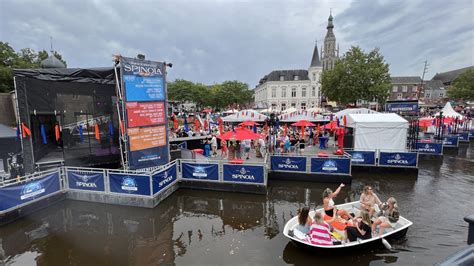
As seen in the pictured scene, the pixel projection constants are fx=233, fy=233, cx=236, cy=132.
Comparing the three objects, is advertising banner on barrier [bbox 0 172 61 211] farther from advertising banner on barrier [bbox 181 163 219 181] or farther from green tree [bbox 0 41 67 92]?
green tree [bbox 0 41 67 92]

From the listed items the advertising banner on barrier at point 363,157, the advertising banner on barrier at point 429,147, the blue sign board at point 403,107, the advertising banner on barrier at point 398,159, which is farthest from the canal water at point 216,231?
the blue sign board at point 403,107

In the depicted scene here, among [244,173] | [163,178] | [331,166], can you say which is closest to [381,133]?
[331,166]

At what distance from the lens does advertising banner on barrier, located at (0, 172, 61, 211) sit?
26.1 feet

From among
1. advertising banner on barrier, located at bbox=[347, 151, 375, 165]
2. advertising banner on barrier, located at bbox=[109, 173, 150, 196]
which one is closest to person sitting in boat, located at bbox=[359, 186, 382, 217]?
advertising banner on barrier, located at bbox=[347, 151, 375, 165]

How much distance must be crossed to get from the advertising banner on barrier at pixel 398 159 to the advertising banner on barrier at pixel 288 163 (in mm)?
5082

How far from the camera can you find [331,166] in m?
11.9

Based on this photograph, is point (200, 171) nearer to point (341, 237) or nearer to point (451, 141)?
point (341, 237)

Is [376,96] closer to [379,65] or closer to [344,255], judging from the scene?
[379,65]

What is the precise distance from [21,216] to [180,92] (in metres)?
57.6

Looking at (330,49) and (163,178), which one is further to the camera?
(330,49)

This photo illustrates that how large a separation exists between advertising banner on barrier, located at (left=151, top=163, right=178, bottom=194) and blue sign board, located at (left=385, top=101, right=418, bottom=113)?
683 inches

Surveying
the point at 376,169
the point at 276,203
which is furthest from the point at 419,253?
the point at 376,169

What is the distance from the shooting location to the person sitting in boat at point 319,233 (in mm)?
6031

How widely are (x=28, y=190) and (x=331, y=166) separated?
12.9 metres
